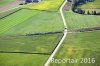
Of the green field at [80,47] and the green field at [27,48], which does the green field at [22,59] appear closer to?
the green field at [27,48]

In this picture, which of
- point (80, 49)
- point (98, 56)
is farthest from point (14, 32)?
point (98, 56)

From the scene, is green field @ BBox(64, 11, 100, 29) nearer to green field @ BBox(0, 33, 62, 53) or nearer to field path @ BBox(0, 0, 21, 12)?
green field @ BBox(0, 33, 62, 53)

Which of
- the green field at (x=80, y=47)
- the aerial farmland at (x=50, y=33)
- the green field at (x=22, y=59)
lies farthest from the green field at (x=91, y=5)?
the green field at (x=22, y=59)

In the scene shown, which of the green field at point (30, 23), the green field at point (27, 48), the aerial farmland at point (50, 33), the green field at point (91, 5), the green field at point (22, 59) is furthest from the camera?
the green field at point (91, 5)

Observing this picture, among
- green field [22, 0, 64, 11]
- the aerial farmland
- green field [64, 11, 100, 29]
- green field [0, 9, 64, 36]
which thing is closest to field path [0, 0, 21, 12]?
the aerial farmland

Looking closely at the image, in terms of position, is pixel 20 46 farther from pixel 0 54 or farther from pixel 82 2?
pixel 82 2

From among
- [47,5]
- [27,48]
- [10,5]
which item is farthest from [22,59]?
[10,5]
